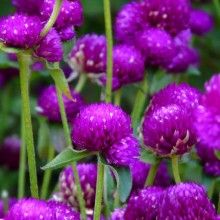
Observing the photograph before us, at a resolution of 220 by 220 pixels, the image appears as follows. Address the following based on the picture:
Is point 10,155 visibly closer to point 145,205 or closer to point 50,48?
point 50,48

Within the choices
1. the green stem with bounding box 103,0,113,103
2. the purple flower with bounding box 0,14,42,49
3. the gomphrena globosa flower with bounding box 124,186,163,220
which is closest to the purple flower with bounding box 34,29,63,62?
the purple flower with bounding box 0,14,42,49

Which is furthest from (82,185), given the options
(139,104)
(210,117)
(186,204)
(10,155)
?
(10,155)

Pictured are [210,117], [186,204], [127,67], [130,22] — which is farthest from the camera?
[130,22]

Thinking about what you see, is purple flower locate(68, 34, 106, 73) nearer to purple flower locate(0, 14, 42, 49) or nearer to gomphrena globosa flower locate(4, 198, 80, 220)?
purple flower locate(0, 14, 42, 49)

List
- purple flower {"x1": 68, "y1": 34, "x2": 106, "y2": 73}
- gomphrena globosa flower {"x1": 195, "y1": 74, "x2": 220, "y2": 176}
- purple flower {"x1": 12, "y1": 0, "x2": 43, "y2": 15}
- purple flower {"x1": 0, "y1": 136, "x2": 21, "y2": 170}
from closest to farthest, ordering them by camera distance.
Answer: gomphrena globosa flower {"x1": 195, "y1": 74, "x2": 220, "y2": 176}, purple flower {"x1": 12, "y1": 0, "x2": 43, "y2": 15}, purple flower {"x1": 68, "y1": 34, "x2": 106, "y2": 73}, purple flower {"x1": 0, "y1": 136, "x2": 21, "y2": 170}

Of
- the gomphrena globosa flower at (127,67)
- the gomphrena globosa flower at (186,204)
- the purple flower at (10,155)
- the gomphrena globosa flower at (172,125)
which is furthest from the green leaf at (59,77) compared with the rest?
the purple flower at (10,155)

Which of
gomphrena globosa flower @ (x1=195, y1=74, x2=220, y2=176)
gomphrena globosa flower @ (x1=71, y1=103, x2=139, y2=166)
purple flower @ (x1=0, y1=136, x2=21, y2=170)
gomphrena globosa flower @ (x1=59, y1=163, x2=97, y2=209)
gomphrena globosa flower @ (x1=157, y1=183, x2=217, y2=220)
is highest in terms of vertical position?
gomphrena globosa flower @ (x1=195, y1=74, x2=220, y2=176)

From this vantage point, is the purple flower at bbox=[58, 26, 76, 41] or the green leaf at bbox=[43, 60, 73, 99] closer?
the green leaf at bbox=[43, 60, 73, 99]
